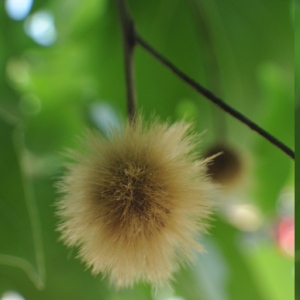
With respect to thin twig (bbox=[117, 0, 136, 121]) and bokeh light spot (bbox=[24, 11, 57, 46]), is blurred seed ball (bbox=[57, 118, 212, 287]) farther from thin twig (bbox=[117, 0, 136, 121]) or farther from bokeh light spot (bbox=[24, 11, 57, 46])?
bokeh light spot (bbox=[24, 11, 57, 46])

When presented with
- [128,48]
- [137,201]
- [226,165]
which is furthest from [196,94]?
[137,201]

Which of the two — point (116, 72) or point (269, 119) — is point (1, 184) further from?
point (269, 119)

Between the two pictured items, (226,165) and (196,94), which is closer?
(226,165)

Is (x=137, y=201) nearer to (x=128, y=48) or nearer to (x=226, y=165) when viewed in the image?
(x=128, y=48)

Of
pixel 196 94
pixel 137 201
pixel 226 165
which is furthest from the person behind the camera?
pixel 196 94

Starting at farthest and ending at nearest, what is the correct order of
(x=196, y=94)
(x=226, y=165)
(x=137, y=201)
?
1. (x=196, y=94)
2. (x=226, y=165)
3. (x=137, y=201)

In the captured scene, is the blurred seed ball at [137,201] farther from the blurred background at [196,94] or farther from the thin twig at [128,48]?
the blurred background at [196,94]

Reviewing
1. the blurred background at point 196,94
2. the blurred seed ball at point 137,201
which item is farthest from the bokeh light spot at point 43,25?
the blurred seed ball at point 137,201

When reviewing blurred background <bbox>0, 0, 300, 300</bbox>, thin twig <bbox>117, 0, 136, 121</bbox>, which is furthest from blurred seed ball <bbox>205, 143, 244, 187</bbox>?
thin twig <bbox>117, 0, 136, 121</bbox>
